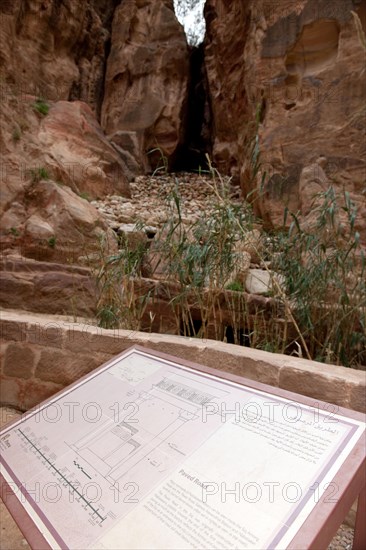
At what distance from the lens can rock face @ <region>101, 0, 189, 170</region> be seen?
8086 mm

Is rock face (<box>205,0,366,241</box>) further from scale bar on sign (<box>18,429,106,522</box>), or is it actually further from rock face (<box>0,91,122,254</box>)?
scale bar on sign (<box>18,429,106,522</box>)

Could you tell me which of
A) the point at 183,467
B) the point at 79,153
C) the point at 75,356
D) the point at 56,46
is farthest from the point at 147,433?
the point at 56,46

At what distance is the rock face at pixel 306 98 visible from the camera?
4.28 meters

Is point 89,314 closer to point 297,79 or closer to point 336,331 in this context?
point 336,331

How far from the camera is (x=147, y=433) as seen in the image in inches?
38.4

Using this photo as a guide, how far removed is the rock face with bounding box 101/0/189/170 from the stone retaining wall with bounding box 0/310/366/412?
6.69 meters

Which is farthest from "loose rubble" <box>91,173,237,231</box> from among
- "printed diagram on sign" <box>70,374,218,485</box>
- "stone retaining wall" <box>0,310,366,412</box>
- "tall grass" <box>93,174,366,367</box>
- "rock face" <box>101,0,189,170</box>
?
"printed diagram on sign" <box>70,374,218,485</box>

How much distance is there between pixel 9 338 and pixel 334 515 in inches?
66.6

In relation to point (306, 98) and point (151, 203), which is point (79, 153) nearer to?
point (151, 203)

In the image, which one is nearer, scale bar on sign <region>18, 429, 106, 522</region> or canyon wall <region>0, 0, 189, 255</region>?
scale bar on sign <region>18, 429, 106, 522</region>

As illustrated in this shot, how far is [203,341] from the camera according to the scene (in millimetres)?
1702

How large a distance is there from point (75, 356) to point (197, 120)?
9066 mm

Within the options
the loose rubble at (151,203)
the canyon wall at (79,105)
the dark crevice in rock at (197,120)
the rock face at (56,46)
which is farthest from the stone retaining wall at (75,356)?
the dark crevice in rock at (197,120)

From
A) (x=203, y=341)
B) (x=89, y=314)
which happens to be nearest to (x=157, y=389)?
(x=203, y=341)
